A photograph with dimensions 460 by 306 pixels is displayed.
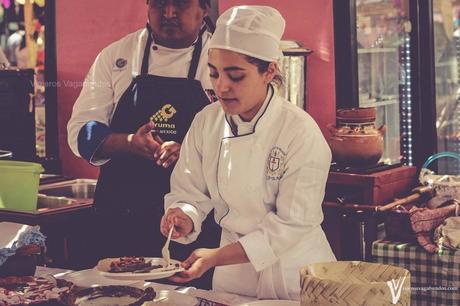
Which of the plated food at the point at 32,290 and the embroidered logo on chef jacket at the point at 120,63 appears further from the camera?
the embroidered logo on chef jacket at the point at 120,63

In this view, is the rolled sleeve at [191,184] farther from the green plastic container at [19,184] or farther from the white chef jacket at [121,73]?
the green plastic container at [19,184]

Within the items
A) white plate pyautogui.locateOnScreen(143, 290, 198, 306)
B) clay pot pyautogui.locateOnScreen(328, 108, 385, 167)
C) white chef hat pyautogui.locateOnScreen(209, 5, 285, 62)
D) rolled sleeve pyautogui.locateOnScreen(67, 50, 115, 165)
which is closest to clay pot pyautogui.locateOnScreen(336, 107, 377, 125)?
clay pot pyautogui.locateOnScreen(328, 108, 385, 167)

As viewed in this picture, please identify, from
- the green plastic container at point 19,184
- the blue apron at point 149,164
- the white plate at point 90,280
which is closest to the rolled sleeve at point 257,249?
the white plate at point 90,280

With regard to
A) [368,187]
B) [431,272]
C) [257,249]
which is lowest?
[431,272]

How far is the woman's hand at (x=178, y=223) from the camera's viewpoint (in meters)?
2.61

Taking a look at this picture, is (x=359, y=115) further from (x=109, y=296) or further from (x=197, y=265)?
(x=109, y=296)

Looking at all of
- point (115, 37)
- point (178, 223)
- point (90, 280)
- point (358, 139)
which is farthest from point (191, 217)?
point (115, 37)

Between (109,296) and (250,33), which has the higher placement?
(250,33)

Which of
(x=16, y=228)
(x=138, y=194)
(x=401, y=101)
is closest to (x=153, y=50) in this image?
(x=138, y=194)

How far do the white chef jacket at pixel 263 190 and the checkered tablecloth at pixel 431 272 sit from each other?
1148mm

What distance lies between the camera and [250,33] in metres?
2.49

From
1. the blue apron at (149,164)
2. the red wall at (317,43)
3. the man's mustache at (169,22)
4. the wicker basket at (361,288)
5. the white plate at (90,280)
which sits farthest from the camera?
the red wall at (317,43)

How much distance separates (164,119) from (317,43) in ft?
5.56

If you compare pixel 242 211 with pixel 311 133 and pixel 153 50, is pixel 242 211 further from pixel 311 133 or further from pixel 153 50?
pixel 153 50
